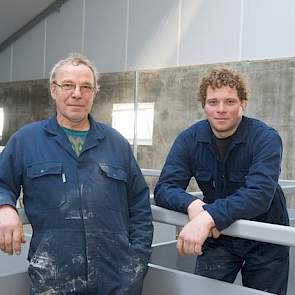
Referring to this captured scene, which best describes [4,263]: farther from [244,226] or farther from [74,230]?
[244,226]

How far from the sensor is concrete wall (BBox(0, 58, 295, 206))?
7.81 m

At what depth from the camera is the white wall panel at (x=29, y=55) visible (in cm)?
1226

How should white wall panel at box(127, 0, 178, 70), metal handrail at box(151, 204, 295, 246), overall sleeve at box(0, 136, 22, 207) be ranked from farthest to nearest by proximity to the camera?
white wall panel at box(127, 0, 178, 70) < overall sleeve at box(0, 136, 22, 207) < metal handrail at box(151, 204, 295, 246)

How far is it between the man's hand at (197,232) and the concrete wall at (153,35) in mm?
6896

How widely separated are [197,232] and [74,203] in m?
0.41

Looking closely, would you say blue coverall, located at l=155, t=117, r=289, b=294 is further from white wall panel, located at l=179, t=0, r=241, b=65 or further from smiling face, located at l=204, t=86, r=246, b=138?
white wall panel, located at l=179, t=0, r=241, b=65

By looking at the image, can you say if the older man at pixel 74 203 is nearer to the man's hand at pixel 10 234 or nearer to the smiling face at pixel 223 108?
the man's hand at pixel 10 234

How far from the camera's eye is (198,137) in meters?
1.77

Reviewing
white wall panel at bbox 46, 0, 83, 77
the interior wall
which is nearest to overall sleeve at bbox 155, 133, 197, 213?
the interior wall

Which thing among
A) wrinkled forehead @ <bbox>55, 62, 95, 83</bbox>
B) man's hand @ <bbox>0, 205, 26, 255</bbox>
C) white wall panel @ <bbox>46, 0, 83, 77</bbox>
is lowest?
man's hand @ <bbox>0, 205, 26, 255</bbox>

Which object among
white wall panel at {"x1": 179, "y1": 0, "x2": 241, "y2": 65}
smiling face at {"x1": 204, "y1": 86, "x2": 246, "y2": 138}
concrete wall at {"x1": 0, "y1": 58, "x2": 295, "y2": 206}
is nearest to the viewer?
smiling face at {"x1": 204, "y1": 86, "x2": 246, "y2": 138}

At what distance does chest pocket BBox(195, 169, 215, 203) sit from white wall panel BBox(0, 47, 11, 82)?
39.9ft

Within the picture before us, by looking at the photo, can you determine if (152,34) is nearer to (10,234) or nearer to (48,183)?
(48,183)

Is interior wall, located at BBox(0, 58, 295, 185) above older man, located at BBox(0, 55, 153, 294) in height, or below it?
above
